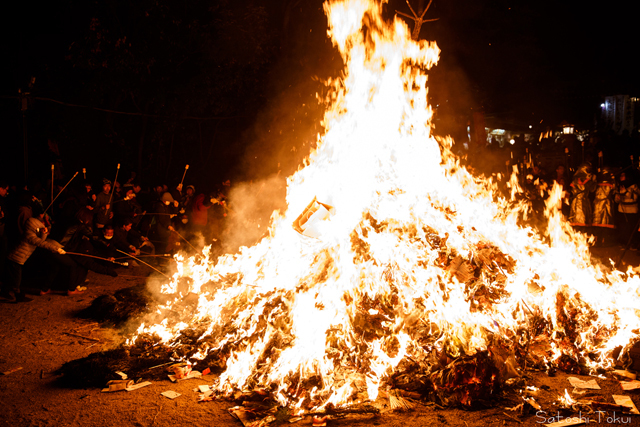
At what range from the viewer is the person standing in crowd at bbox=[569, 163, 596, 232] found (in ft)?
39.1

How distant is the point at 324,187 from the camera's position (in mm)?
7617

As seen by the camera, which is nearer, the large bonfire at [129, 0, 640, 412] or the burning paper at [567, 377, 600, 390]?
the burning paper at [567, 377, 600, 390]

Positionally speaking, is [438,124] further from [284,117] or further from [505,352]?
[505,352]

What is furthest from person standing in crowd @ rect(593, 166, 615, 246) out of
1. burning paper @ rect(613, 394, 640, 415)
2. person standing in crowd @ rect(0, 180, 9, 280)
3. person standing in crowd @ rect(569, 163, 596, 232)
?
person standing in crowd @ rect(0, 180, 9, 280)

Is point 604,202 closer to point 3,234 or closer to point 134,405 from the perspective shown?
Result: point 134,405

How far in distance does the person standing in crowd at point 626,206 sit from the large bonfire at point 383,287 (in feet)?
13.3

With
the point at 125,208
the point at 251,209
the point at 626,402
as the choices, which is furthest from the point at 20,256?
the point at 626,402

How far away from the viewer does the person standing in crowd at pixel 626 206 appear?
11.5 meters

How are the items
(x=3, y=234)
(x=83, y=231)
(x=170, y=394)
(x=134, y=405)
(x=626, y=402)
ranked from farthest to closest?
(x=83, y=231) → (x=3, y=234) → (x=170, y=394) → (x=134, y=405) → (x=626, y=402)

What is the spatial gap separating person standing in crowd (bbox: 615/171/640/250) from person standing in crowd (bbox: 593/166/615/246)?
0.23 meters

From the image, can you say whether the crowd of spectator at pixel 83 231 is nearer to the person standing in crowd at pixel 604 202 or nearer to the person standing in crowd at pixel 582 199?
the person standing in crowd at pixel 582 199

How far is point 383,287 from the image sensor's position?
5945mm

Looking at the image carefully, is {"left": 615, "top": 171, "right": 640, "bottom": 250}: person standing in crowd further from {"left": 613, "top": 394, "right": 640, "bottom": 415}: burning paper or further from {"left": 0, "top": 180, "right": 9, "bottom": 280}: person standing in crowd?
{"left": 0, "top": 180, "right": 9, "bottom": 280}: person standing in crowd

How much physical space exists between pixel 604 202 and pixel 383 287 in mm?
8916
